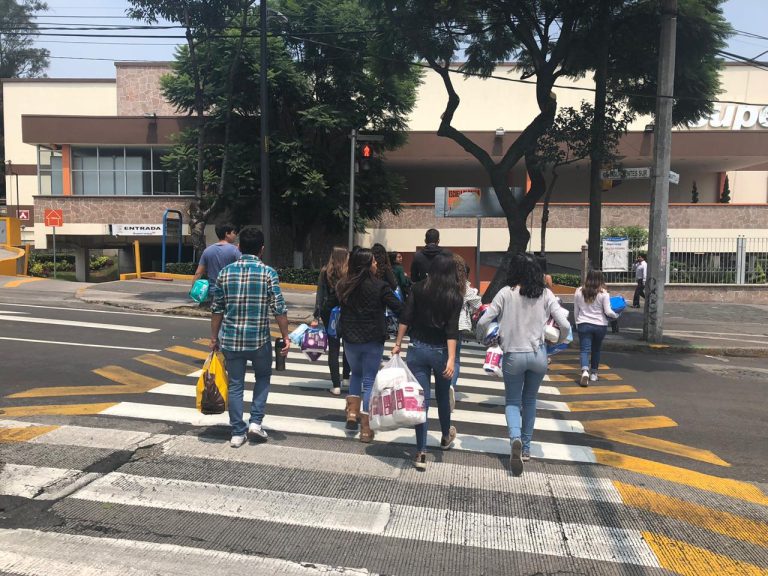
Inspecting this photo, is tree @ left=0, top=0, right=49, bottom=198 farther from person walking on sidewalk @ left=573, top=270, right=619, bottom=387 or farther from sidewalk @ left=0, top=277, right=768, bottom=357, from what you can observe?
person walking on sidewalk @ left=573, top=270, right=619, bottom=387

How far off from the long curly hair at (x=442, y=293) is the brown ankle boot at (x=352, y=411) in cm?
139

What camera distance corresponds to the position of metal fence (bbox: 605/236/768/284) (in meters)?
23.5

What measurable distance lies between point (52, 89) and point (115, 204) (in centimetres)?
1964

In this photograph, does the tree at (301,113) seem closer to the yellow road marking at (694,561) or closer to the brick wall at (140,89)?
the brick wall at (140,89)

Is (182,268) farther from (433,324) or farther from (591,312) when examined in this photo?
(433,324)

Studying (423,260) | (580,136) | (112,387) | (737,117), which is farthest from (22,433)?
(737,117)

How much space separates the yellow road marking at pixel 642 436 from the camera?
5895 millimetres

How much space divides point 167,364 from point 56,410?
2604mm

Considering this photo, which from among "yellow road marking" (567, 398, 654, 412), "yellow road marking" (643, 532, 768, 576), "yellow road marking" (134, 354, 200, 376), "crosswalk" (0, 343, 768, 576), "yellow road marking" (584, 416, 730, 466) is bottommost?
"yellow road marking" (567, 398, 654, 412)

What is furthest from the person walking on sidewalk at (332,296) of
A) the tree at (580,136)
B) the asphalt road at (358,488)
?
the tree at (580,136)

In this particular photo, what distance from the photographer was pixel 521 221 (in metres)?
15.2

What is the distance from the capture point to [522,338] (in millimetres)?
5242

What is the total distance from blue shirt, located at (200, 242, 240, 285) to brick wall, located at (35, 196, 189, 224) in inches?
838

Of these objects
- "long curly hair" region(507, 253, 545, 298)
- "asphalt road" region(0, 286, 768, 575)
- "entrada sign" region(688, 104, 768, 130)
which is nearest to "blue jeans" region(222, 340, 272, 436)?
"asphalt road" region(0, 286, 768, 575)
